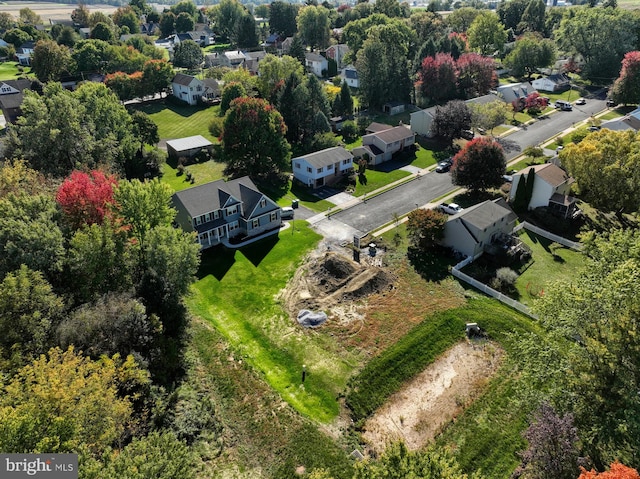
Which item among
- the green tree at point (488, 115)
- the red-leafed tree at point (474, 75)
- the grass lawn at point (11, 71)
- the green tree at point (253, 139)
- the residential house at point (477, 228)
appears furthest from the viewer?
the grass lawn at point (11, 71)

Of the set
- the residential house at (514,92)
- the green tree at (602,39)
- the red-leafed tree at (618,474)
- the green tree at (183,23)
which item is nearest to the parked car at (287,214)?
the red-leafed tree at (618,474)

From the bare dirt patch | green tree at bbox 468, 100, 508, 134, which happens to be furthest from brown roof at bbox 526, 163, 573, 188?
the bare dirt patch

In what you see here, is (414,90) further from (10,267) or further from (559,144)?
(10,267)

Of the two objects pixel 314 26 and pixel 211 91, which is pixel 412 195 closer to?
pixel 211 91

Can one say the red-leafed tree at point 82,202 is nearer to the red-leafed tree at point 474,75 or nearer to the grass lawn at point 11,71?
the red-leafed tree at point 474,75

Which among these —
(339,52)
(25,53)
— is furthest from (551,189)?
(25,53)

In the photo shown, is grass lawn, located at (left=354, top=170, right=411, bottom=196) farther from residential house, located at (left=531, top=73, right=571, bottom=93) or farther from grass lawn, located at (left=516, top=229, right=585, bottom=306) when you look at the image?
residential house, located at (left=531, top=73, right=571, bottom=93)

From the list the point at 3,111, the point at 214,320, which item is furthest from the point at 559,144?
the point at 3,111
